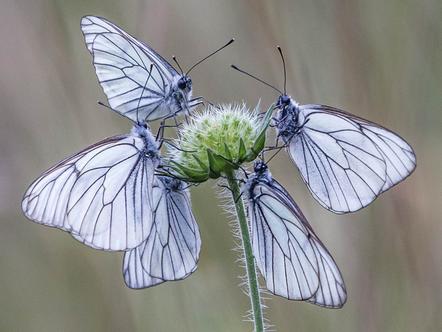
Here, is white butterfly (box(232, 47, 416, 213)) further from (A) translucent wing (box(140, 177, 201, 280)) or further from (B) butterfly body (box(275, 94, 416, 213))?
(A) translucent wing (box(140, 177, 201, 280))

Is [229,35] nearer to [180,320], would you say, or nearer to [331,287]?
[180,320]

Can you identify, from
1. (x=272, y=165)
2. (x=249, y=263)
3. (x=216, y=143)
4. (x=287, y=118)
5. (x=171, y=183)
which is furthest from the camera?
(x=272, y=165)

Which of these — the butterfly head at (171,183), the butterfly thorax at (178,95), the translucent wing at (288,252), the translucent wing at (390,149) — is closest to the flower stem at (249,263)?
the translucent wing at (288,252)

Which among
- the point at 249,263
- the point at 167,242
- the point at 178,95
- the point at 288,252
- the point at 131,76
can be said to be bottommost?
the point at 249,263

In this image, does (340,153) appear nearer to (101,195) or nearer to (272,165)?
(101,195)

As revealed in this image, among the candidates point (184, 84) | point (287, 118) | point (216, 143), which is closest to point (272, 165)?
point (184, 84)

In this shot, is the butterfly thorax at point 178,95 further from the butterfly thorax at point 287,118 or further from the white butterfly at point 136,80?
the butterfly thorax at point 287,118

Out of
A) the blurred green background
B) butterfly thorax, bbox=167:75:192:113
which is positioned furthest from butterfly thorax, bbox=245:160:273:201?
the blurred green background

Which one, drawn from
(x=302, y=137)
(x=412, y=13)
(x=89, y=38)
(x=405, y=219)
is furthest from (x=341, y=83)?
(x=89, y=38)
